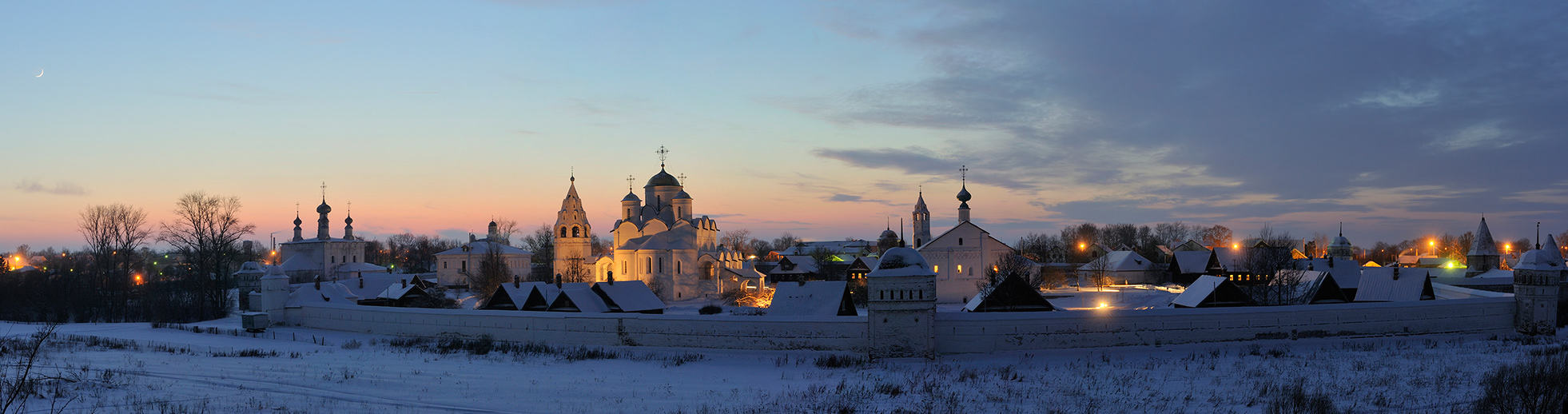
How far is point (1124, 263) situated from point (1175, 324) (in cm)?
3897

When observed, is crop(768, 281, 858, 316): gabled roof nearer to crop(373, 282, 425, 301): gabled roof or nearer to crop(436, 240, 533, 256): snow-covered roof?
crop(373, 282, 425, 301): gabled roof

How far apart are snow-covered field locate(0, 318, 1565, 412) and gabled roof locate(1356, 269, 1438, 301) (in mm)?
8129

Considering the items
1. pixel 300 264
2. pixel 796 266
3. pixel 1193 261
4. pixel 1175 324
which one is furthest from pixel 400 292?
pixel 1193 261

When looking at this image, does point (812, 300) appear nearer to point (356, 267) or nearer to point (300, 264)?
point (300, 264)

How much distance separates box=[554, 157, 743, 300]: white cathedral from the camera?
5047cm

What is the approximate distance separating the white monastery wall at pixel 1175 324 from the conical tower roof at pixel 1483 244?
32.4 meters

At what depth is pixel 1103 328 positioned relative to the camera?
75.5ft

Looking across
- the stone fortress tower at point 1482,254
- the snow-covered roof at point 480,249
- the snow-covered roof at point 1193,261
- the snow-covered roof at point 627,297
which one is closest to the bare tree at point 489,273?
the snow-covered roof at point 480,249

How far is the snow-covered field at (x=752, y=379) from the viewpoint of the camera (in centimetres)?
1502

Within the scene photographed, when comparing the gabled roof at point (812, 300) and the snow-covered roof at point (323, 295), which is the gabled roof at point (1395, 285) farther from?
the snow-covered roof at point (323, 295)

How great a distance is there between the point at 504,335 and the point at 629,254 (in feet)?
83.5

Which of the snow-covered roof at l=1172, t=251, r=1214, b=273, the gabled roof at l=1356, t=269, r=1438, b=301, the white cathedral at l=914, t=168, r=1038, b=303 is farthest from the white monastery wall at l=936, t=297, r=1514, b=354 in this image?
the snow-covered roof at l=1172, t=251, r=1214, b=273

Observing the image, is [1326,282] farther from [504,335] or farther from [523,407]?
[523,407]

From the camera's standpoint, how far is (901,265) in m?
22.0
